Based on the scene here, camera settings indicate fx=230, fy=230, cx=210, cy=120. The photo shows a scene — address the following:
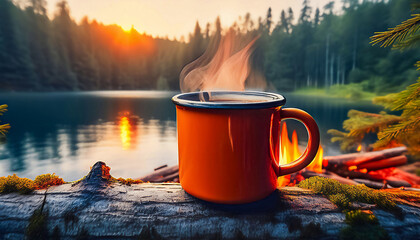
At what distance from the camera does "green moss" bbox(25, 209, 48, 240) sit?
1.04 meters

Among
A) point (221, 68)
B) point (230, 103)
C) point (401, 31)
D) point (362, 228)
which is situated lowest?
point (362, 228)

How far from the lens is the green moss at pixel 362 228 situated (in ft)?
3.31

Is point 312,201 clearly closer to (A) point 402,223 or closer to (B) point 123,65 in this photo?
(A) point 402,223

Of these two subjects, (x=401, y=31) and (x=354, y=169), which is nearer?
(x=401, y=31)

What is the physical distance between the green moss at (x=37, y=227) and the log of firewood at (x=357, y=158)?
11.4 feet

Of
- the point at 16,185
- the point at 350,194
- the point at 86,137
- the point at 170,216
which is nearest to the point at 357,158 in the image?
the point at 350,194

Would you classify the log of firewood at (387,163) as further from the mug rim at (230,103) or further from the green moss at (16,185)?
the green moss at (16,185)

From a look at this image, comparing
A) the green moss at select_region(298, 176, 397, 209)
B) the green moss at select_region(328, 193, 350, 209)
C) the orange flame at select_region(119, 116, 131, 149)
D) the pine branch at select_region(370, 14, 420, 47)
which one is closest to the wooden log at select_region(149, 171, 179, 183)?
the orange flame at select_region(119, 116, 131, 149)

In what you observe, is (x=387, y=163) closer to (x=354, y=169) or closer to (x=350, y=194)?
(x=354, y=169)

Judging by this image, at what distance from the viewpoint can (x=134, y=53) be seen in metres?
9.34

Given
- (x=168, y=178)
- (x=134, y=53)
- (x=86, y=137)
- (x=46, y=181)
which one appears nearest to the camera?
(x=46, y=181)

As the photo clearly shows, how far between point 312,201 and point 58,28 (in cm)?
1319

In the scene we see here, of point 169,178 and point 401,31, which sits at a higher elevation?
point 401,31

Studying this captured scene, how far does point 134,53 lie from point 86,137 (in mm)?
5306
